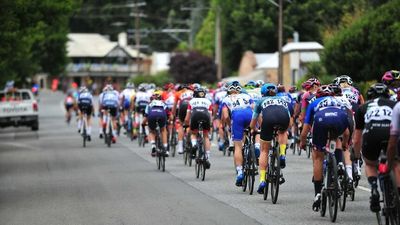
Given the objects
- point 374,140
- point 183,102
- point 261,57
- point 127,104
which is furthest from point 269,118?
point 261,57

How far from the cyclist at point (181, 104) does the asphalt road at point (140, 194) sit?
0.66m

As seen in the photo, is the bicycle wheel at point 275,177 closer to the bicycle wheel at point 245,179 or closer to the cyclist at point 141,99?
the bicycle wheel at point 245,179

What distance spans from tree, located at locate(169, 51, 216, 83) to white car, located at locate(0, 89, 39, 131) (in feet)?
125

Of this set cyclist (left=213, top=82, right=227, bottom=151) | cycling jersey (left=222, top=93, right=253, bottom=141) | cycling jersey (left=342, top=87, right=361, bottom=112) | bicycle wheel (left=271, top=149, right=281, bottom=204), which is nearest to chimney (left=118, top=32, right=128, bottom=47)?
cyclist (left=213, top=82, right=227, bottom=151)

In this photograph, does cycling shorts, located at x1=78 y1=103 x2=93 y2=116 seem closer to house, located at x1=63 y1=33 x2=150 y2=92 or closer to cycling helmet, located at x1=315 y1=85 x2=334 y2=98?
cycling helmet, located at x1=315 y1=85 x2=334 y2=98

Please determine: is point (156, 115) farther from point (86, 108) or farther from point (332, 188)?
point (332, 188)

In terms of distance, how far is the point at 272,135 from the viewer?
16.0m

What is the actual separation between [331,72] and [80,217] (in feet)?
92.9

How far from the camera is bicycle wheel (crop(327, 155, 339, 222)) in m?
13.3

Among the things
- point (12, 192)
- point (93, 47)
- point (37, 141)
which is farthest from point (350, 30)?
point (93, 47)

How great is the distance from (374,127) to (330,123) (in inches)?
76.9

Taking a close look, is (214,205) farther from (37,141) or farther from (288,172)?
(37,141)

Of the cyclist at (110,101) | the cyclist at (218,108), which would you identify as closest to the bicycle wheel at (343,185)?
the cyclist at (218,108)

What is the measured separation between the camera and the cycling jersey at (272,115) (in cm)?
1587
